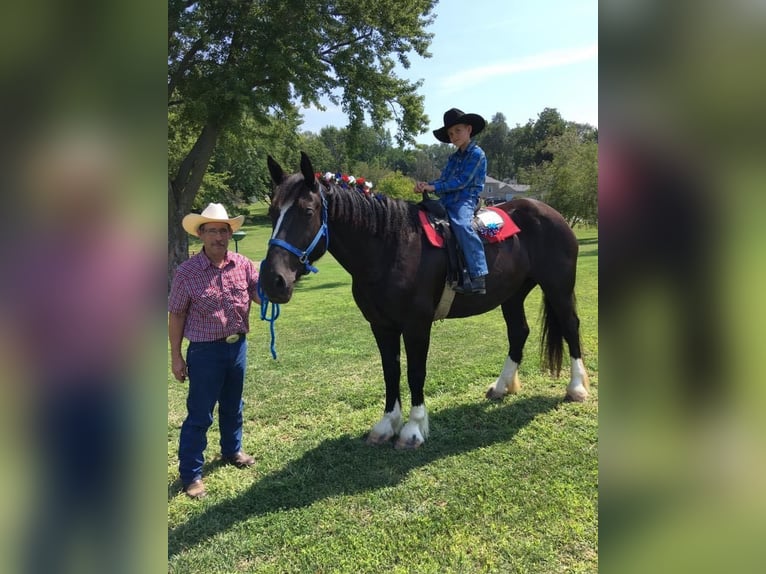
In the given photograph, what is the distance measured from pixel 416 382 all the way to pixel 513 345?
5.07 feet

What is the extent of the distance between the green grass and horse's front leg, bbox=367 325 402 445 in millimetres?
168

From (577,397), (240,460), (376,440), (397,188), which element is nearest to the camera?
(240,460)

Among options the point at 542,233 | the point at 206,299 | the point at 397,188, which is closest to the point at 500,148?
the point at 397,188

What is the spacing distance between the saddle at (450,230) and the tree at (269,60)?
9.94 metres

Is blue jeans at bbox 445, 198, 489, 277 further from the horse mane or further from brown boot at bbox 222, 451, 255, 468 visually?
brown boot at bbox 222, 451, 255, 468

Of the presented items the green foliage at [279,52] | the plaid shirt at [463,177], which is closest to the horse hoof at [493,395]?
the plaid shirt at [463,177]

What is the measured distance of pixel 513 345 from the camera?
5121 millimetres

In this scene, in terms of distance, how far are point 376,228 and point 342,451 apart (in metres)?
1.85

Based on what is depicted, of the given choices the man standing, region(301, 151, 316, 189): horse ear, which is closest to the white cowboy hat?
the man standing

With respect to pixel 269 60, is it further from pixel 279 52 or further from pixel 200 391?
pixel 200 391
